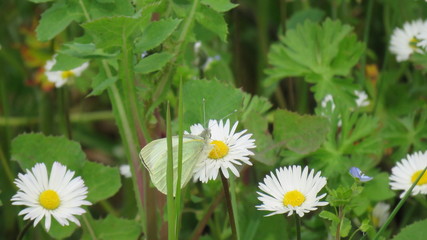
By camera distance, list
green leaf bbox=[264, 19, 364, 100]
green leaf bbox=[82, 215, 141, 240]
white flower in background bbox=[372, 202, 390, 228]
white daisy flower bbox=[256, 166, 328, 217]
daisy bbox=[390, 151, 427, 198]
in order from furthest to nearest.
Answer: green leaf bbox=[264, 19, 364, 100], white flower in background bbox=[372, 202, 390, 228], green leaf bbox=[82, 215, 141, 240], daisy bbox=[390, 151, 427, 198], white daisy flower bbox=[256, 166, 328, 217]

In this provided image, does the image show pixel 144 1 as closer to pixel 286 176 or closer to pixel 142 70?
pixel 142 70

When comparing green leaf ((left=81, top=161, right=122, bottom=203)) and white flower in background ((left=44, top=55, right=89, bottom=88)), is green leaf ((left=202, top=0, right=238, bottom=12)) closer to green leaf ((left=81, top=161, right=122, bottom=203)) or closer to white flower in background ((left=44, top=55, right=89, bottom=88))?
green leaf ((left=81, top=161, right=122, bottom=203))

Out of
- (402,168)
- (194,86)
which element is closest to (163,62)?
(194,86)

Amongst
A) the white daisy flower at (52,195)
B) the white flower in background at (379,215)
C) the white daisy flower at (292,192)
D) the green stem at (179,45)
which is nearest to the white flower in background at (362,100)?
the white flower in background at (379,215)

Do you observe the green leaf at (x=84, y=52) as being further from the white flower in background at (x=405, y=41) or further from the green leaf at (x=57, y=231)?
the white flower in background at (x=405, y=41)

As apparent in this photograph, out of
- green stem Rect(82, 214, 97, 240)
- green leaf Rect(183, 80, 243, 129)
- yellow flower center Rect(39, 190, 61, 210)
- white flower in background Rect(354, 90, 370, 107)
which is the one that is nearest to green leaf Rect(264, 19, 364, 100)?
white flower in background Rect(354, 90, 370, 107)

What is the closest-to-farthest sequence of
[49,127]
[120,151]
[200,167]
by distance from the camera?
1. [200,167]
2. [49,127]
3. [120,151]

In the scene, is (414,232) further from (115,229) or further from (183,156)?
(115,229)
